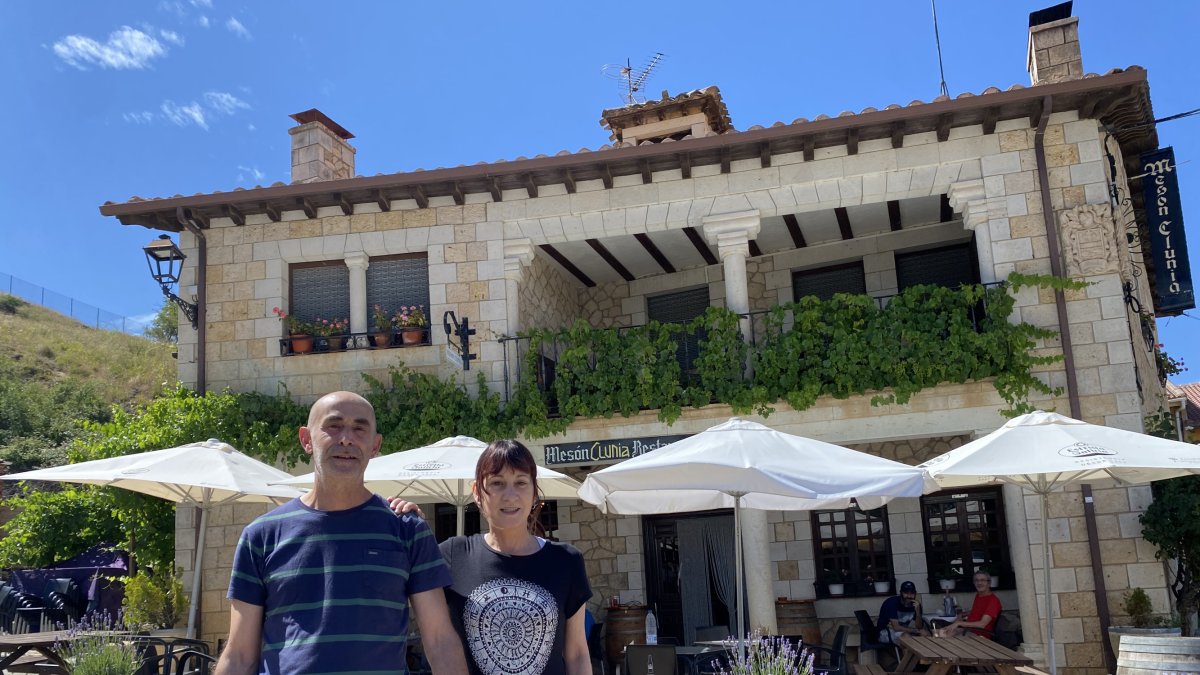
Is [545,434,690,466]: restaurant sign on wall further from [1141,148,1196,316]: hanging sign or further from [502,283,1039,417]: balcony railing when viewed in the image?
[1141,148,1196,316]: hanging sign

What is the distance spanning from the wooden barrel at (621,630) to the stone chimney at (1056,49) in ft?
25.1

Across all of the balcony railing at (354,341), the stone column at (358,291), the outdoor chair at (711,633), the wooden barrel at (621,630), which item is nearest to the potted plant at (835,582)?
the wooden barrel at (621,630)

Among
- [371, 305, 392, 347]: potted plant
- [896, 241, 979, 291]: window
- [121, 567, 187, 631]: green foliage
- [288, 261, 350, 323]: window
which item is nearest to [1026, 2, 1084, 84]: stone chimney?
[896, 241, 979, 291]: window

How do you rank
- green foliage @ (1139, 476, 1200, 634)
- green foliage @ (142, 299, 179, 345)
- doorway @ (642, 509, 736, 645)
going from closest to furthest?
1. green foliage @ (1139, 476, 1200, 634)
2. doorway @ (642, 509, 736, 645)
3. green foliage @ (142, 299, 179, 345)

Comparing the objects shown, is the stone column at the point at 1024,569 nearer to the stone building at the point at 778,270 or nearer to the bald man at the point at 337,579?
the stone building at the point at 778,270

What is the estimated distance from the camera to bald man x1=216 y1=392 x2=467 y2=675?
2.59 metres

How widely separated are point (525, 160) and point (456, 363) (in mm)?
2531

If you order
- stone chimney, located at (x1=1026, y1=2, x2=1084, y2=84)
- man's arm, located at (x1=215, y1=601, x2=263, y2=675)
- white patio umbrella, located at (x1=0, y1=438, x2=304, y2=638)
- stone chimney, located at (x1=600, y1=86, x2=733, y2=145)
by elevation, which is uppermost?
stone chimney, located at (x1=600, y1=86, x2=733, y2=145)

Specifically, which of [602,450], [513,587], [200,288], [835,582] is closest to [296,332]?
[200,288]

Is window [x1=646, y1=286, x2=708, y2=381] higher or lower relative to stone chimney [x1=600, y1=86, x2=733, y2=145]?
lower

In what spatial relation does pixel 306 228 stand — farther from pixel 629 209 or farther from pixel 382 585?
pixel 382 585

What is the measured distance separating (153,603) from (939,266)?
33.7ft

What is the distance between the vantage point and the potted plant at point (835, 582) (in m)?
13.0

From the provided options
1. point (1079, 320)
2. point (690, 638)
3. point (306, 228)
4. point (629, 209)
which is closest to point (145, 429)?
point (306, 228)
